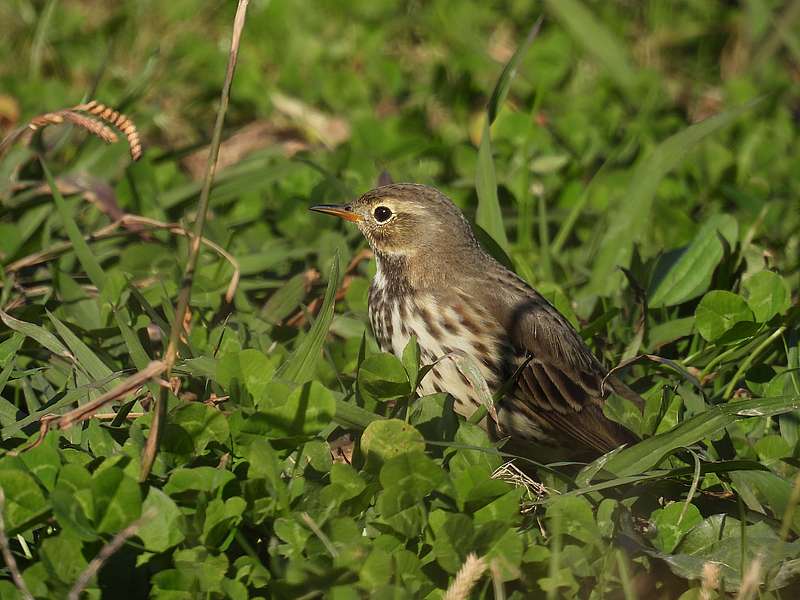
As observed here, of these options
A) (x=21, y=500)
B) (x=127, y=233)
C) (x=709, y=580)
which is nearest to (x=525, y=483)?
(x=709, y=580)

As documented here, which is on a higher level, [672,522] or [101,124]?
[101,124]

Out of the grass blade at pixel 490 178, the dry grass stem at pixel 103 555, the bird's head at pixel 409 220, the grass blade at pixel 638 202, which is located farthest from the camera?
the grass blade at pixel 638 202

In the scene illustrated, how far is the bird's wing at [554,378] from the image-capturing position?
4293 mm

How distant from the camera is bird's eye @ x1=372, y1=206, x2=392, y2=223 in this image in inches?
190

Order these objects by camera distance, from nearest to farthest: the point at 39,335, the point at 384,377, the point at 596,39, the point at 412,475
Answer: the point at 412,475 → the point at 384,377 → the point at 39,335 → the point at 596,39

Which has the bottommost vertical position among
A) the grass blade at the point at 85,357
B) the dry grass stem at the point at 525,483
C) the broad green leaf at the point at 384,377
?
the dry grass stem at the point at 525,483

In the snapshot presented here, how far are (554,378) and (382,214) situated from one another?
106 cm

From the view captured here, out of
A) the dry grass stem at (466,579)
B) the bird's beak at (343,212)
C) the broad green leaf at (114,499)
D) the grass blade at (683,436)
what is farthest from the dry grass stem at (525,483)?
the bird's beak at (343,212)

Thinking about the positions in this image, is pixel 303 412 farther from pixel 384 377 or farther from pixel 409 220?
pixel 409 220

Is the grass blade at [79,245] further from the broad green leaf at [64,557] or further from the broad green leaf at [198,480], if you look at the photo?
the broad green leaf at [64,557]

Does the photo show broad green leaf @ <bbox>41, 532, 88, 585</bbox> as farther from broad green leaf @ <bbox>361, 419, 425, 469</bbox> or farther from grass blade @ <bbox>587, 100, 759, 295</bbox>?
grass blade @ <bbox>587, 100, 759, 295</bbox>

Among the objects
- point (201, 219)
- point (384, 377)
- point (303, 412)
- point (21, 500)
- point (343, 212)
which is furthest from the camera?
point (343, 212)

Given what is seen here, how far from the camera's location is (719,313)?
4.41m

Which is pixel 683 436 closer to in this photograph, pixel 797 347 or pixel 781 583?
pixel 781 583
